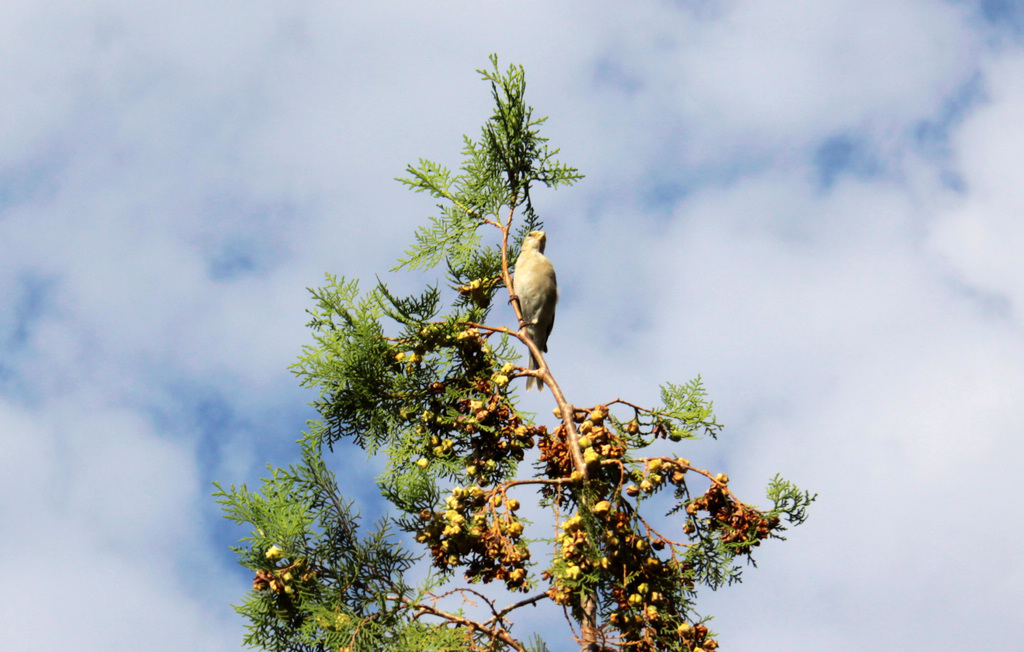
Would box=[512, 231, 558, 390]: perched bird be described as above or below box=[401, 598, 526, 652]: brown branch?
above

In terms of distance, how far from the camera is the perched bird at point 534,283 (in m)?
5.28

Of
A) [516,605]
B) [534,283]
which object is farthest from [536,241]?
[516,605]

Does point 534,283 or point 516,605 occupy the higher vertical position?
point 534,283

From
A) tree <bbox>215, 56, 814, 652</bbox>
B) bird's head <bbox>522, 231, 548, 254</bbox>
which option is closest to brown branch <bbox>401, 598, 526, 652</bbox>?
tree <bbox>215, 56, 814, 652</bbox>

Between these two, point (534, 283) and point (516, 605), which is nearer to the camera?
point (516, 605)

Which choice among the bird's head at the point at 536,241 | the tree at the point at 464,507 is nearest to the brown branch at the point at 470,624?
the tree at the point at 464,507

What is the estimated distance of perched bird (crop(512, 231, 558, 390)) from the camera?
528cm

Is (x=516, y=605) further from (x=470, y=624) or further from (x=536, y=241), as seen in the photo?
(x=536, y=241)

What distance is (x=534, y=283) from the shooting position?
527 cm

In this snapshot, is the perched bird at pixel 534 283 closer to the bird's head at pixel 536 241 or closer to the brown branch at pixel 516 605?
the bird's head at pixel 536 241

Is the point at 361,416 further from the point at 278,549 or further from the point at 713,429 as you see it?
the point at 713,429

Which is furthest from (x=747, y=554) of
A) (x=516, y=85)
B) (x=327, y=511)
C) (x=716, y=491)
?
(x=516, y=85)

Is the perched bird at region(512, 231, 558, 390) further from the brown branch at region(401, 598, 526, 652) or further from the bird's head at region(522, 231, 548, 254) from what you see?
the brown branch at region(401, 598, 526, 652)

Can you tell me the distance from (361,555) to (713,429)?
72.6 inches
